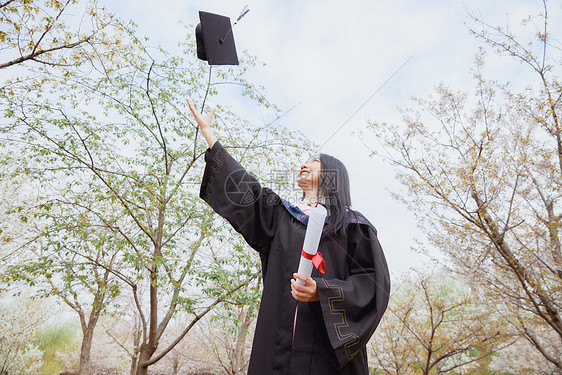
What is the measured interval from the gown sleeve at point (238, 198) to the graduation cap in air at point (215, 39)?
1098 mm

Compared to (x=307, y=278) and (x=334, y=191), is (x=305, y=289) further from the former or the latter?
(x=334, y=191)

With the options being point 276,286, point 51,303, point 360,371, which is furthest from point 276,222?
point 51,303

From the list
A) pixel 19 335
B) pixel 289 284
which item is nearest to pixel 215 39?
pixel 289 284

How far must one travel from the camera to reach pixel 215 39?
2619mm

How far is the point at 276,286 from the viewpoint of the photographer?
1.69 meters

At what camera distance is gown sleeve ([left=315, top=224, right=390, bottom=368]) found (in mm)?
1438

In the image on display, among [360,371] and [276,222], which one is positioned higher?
[276,222]

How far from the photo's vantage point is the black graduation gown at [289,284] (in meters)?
1.48

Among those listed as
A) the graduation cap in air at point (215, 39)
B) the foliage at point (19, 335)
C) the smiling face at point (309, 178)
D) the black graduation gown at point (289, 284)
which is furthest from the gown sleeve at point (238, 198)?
the foliage at point (19, 335)

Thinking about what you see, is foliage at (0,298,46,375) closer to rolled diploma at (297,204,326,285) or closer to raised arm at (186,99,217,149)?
raised arm at (186,99,217,149)

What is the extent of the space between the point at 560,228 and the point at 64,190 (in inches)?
292

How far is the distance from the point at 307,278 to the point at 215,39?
2142 mm

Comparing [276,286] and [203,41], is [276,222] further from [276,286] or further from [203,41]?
[203,41]

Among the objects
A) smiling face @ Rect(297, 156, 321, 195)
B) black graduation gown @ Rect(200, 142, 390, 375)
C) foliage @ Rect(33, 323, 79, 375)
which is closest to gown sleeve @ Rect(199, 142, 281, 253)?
black graduation gown @ Rect(200, 142, 390, 375)
